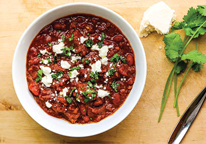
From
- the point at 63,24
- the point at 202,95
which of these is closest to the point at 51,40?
the point at 63,24

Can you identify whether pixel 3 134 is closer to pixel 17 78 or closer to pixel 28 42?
pixel 17 78

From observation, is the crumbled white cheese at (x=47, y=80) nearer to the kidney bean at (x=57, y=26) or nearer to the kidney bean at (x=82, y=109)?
the kidney bean at (x=82, y=109)

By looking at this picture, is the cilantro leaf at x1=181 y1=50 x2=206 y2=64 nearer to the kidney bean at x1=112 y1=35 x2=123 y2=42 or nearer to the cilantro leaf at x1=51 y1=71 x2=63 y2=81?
the kidney bean at x1=112 y1=35 x2=123 y2=42

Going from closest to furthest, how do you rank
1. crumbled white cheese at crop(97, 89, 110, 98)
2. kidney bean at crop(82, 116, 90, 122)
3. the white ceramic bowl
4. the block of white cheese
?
the white ceramic bowl
crumbled white cheese at crop(97, 89, 110, 98)
kidney bean at crop(82, 116, 90, 122)
the block of white cheese

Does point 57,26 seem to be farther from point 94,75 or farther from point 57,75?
point 94,75

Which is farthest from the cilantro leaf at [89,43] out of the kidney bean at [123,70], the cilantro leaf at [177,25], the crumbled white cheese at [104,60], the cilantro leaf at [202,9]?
the cilantro leaf at [202,9]

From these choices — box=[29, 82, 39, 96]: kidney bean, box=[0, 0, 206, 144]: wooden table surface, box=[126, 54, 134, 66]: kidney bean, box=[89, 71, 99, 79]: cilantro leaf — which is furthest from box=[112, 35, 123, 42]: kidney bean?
box=[29, 82, 39, 96]: kidney bean

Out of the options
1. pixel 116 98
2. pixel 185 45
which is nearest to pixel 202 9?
pixel 185 45
